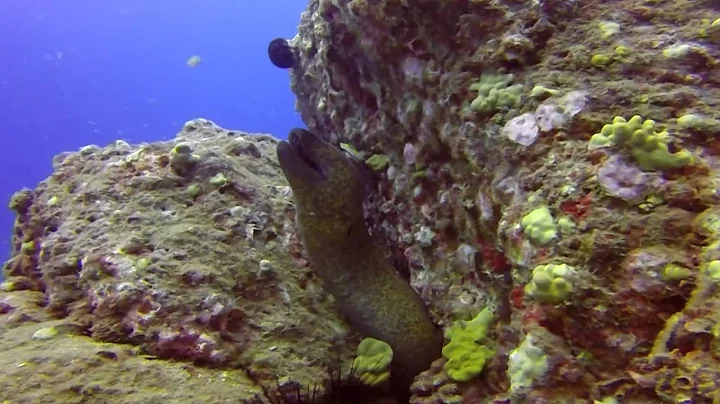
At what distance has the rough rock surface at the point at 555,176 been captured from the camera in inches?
77.3

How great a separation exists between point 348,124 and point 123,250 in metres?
2.29

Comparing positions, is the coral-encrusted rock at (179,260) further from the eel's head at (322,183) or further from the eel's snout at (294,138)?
the eel's snout at (294,138)

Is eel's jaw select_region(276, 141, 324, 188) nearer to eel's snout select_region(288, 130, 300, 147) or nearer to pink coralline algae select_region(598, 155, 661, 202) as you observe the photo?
eel's snout select_region(288, 130, 300, 147)

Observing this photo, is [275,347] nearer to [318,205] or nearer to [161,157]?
[318,205]

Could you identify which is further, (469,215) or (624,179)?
(469,215)

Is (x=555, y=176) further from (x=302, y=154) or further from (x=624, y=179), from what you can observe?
(x=302, y=154)

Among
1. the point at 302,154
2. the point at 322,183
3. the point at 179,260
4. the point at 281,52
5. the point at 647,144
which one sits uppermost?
the point at 281,52

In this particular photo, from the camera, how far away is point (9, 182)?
49938mm

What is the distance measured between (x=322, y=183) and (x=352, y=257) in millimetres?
583

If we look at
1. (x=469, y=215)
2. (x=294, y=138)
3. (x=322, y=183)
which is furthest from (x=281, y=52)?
(x=469, y=215)

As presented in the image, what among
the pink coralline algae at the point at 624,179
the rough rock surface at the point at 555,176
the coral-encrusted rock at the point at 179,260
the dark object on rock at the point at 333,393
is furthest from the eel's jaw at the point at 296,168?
the pink coralline algae at the point at 624,179

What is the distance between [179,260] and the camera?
3383 millimetres

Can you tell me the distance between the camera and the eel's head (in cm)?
350

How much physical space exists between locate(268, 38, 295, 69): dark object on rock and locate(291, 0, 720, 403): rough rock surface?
4.92 ft
